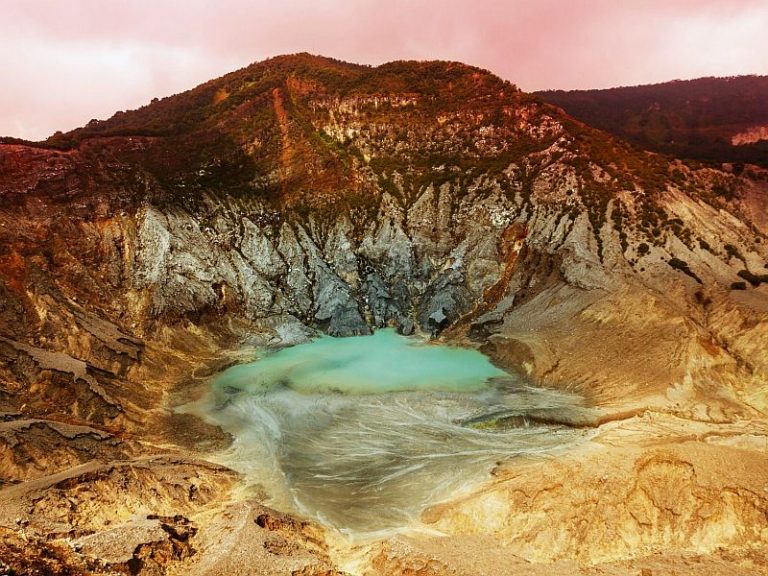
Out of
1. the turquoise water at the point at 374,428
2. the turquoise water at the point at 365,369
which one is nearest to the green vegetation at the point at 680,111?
the turquoise water at the point at 365,369

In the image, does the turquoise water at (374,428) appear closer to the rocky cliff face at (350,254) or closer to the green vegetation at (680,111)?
the rocky cliff face at (350,254)

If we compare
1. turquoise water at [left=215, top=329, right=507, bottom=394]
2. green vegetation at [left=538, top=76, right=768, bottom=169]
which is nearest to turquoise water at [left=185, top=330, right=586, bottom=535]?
turquoise water at [left=215, top=329, right=507, bottom=394]

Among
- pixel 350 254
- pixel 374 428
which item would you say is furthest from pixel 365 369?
pixel 350 254

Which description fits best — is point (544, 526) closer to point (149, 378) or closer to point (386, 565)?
point (386, 565)

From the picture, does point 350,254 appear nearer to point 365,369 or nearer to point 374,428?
point 365,369

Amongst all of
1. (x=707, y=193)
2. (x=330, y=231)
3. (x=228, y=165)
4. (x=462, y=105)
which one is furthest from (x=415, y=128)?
(x=707, y=193)

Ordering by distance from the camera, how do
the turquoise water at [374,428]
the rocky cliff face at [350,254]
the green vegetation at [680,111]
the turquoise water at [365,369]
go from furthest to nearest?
the green vegetation at [680,111], the turquoise water at [365,369], the rocky cliff face at [350,254], the turquoise water at [374,428]
